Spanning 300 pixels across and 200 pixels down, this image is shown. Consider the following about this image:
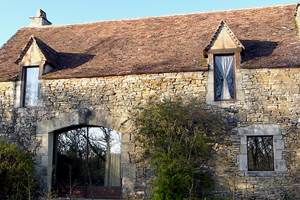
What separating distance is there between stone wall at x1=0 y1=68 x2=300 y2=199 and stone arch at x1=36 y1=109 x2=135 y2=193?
0.03 meters

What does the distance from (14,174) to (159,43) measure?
21.9 feet

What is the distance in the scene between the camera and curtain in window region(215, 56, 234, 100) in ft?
42.1

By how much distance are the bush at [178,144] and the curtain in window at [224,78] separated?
28.3 inches

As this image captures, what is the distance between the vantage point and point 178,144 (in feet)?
39.5

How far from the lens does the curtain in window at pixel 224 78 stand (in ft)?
42.1

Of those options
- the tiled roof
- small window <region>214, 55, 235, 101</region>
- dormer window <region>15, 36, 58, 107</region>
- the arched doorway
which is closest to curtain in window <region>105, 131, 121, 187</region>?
the arched doorway

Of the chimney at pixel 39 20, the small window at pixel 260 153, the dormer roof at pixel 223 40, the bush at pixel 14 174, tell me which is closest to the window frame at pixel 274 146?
the small window at pixel 260 153

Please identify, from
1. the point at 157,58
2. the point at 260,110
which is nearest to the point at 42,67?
the point at 157,58

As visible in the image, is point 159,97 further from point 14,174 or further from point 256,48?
point 14,174

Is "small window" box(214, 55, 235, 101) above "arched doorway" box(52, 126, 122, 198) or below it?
above

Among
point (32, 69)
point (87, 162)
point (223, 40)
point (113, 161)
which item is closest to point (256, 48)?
point (223, 40)

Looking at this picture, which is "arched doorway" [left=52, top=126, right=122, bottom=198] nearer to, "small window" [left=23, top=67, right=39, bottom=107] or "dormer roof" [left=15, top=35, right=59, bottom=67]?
"small window" [left=23, top=67, right=39, bottom=107]

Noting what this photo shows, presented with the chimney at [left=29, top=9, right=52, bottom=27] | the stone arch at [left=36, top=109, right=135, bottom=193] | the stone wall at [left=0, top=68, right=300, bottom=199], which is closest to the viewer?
the stone wall at [left=0, top=68, right=300, bottom=199]

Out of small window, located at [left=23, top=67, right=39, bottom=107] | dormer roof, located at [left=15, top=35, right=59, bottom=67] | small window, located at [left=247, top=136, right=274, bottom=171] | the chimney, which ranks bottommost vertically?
small window, located at [left=247, top=136, right=274, bottom=171]
